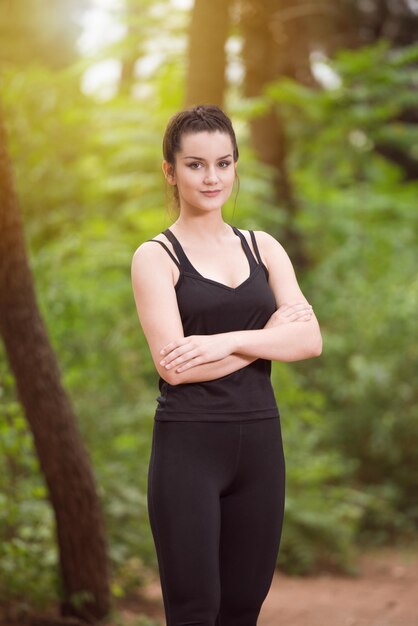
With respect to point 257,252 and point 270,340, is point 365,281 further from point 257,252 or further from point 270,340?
point 270,340

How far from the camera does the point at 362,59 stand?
12930 millimetres

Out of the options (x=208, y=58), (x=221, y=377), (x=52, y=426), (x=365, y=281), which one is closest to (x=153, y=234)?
(x=208, y=58)

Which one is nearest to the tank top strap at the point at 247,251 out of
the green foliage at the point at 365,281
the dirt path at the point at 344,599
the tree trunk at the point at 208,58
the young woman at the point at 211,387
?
the young woman at the point at 211,387

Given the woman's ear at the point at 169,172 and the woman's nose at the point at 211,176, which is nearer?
the woman's nose at the point at 211,176

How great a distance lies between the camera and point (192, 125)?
3.46 m

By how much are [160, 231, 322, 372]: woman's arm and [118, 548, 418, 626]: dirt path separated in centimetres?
380

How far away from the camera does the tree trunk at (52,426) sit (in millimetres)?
5762

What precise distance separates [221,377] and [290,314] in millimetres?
372

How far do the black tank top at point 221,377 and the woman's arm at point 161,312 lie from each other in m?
0.04

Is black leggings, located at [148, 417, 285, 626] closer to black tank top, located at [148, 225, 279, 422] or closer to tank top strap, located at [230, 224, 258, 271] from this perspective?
black tank top, located at [148, 225, 279, 422]

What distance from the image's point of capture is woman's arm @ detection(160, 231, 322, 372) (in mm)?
3322

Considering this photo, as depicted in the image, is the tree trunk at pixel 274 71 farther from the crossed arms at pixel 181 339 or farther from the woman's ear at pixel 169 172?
the crossed arms at pixel 181 339

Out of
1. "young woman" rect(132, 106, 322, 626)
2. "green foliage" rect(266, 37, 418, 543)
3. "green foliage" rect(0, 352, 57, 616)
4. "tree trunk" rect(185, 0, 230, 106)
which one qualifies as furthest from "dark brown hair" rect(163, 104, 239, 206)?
"tree trunk" rect(185, 0, 230, 106)

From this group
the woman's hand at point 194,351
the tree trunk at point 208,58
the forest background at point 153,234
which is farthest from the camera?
the tree trunk at point 208,58
